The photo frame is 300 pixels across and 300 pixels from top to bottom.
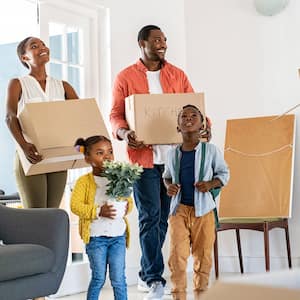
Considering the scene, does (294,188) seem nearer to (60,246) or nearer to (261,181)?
(261,181)

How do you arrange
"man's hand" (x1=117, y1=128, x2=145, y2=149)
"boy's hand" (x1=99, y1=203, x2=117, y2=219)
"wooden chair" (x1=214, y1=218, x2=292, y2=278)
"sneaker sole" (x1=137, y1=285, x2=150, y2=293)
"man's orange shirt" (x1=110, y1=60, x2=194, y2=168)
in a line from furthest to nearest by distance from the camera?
"wooden chair" (x1=214, y1=218, x2=292, y2=278) < "sneaker sole" (x1=137, y1=285, x2=150, y2=293) < "man's orange shirt" (x1=110, y1=60, x2=194, y2=168) < "man's hand" (x1=117, y1=128, x2=145, y2=149) < "boy's hand" (x1=99, y1=203, x2=117, y2=219)

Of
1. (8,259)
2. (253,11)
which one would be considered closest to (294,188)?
(253,11)

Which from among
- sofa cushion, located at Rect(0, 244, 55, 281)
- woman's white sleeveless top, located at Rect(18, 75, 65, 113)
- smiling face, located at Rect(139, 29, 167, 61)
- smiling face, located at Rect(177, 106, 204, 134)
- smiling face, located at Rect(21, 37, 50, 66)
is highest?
smiling face, located at Rect(139, 29, 167, 61)

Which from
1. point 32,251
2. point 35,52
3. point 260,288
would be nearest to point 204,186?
point 32,251

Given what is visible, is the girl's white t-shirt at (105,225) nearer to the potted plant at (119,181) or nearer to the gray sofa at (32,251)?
the potted plant at (119,181)

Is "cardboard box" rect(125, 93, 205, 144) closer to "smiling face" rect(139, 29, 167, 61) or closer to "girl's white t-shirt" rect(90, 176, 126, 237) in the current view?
"smiling face" rect(139, 29, 167, 61)

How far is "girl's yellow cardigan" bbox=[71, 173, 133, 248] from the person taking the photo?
2.43 metres

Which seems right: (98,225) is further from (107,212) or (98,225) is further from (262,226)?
(262,226)

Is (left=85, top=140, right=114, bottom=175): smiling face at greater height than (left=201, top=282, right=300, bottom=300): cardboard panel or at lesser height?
greater

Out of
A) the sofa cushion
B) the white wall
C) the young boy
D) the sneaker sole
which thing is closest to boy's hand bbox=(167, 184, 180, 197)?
the young boy

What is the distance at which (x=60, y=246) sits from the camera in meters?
2.33

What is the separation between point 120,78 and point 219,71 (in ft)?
4.41

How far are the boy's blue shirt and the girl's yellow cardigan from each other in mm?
337

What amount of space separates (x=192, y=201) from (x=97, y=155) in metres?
0.55
